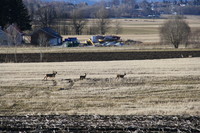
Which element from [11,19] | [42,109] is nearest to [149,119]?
[42,109]

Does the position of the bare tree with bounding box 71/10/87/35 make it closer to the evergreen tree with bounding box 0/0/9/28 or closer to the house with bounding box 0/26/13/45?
the evergreen tree with bounding box 0/0/9/28

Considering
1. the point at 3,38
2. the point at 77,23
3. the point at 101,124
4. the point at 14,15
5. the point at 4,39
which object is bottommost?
the point at 101,124

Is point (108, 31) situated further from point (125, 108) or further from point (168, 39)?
point (125, 108)

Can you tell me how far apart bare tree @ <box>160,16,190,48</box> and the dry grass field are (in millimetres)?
24244

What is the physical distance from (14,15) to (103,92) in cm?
5430

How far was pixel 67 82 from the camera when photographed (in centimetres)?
2730

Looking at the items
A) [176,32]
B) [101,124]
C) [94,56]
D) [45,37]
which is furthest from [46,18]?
[101,124]

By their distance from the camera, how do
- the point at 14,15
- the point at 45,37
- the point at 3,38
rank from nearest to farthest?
1. the point at 3,38
2. the point at 45,37
3. the point at 14,15

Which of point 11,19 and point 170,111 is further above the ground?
point 11,19

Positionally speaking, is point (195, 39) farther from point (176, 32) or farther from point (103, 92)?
point (103, 92)

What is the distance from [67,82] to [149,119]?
11704 mm

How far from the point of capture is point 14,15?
7412 cm

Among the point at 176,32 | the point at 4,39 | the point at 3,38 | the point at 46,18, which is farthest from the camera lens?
the point at 46,18

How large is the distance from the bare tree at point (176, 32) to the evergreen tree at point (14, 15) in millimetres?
29917
